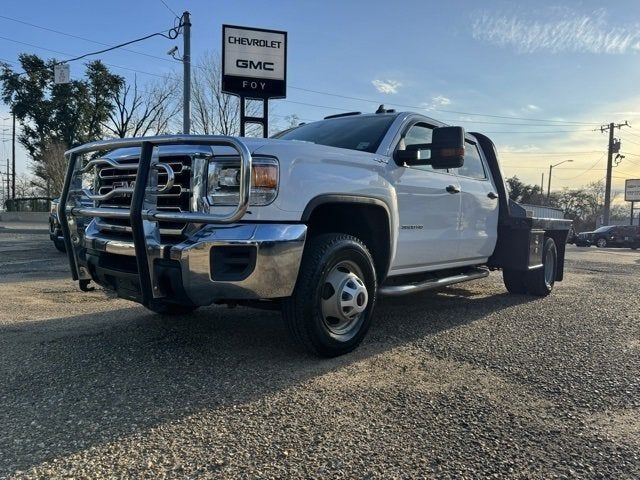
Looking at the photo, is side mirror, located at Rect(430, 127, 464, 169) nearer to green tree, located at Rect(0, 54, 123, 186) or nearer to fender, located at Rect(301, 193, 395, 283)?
fender, located at Rect(301, 193, 395, 283)

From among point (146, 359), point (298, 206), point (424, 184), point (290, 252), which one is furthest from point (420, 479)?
point (424, 184)

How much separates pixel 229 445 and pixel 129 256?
1.54 metres

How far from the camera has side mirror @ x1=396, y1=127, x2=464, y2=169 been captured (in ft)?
13.8

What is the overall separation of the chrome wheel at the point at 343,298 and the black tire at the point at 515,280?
145 inches

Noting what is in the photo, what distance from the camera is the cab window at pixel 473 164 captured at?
19.5 ft

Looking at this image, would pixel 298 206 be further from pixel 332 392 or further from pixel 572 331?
pixel 572 331

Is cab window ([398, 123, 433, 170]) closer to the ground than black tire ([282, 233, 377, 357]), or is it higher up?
higher up

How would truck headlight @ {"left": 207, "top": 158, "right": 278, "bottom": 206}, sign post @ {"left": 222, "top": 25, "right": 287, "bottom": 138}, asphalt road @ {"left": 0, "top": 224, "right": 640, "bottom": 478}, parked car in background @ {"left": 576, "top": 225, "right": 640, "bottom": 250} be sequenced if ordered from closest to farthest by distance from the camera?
asphalt road @ {"left": 0, "top": 224, "right": 640, "bottom": 478}, truck headlight @ {"left": 207, "top": 158, "right": 278, "bottom": 206}, sign post @ {"left": 222, "top": 25, "right": 287, "bottom": 138}, parked car in background @ {"left": 576, "top": 225, "right": 640, "bottom": 250}

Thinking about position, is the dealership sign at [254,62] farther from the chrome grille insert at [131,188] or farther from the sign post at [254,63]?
the chrome grille insert at [131,188]

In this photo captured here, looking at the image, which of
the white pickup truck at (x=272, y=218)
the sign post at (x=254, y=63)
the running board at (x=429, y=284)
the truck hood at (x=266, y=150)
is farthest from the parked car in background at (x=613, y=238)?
the truck hood at (x=266, y=150)

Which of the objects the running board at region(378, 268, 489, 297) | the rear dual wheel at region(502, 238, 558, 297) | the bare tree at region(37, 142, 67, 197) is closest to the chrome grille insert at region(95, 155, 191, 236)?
the running board at region(378, 268, 489, 297)

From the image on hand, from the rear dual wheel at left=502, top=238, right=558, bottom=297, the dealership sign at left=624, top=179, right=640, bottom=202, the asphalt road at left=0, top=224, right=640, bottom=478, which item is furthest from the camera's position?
the dealership sign at left=624, top=179, right=640, bottom=202

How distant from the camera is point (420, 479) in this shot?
2.23 meters

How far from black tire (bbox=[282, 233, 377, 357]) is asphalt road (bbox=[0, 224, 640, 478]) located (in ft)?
0.54
